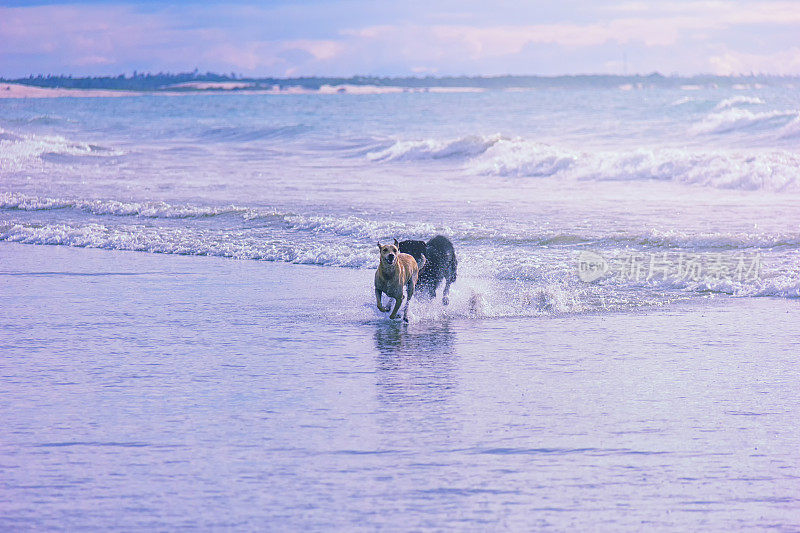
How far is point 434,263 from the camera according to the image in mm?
10672

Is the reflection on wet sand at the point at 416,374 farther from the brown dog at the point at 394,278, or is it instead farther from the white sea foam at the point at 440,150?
the white sea foam at the point at 440,150

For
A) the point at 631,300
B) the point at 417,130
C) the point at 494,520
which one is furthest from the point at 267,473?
the point at 417,130

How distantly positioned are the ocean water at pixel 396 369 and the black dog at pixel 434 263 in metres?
0.25

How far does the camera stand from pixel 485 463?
17.4ft

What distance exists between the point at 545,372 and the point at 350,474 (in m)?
2.64

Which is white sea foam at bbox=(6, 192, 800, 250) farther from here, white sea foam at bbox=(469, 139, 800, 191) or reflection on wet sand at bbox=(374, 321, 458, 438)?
white sea foam at bbox=(469, 139, 800, 191)

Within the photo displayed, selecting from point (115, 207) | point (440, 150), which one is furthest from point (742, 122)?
point (115, 207)

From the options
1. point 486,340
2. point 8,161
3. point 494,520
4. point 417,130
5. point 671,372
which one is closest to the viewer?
point 494,520

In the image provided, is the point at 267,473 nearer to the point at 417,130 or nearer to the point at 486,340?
the point at 486,340

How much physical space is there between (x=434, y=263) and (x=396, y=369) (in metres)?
3.24

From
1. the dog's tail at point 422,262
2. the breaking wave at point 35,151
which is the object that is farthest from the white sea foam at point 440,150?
the dog's tail at point 422,262

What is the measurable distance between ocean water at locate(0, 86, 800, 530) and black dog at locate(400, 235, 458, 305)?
253 mm

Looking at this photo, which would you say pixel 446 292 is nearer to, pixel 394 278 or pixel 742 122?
pixel 394 278

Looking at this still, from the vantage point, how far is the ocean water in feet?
16.0
